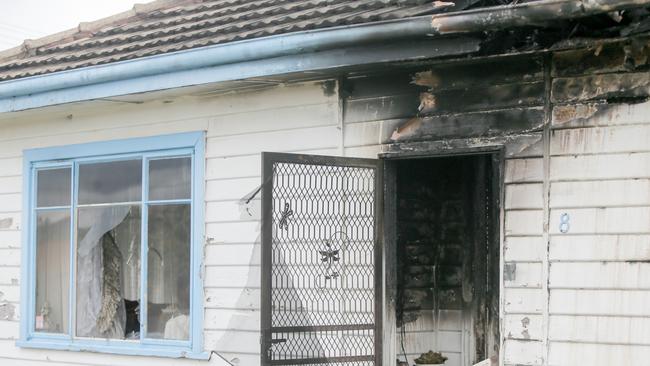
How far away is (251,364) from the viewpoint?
721cm

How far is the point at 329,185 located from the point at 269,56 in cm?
101

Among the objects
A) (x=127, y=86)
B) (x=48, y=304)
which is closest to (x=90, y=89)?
(x=127, y=86)

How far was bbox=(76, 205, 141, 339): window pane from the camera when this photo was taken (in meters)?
8.23

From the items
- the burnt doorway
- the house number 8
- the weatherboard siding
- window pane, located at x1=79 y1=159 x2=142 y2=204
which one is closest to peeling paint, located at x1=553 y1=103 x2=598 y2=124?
the weatherboard siding

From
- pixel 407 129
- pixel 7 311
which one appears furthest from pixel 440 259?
pixel 7 311

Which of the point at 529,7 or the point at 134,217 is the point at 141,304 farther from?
the point at 529,7

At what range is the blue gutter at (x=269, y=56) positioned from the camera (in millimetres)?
5191

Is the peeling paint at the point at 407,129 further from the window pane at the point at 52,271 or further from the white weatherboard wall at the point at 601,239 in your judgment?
the window pane at the point at 52,271

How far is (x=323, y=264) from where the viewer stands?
642 cm

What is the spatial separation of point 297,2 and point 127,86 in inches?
61.3

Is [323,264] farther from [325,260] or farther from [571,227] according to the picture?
[571,227]

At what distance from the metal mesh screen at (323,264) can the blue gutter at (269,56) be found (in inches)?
31.6

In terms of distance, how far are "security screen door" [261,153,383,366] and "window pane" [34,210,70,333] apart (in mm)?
3294

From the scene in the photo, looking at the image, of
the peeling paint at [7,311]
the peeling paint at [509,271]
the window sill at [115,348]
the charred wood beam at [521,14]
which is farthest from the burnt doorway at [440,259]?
the peeling paint at [7,311]
